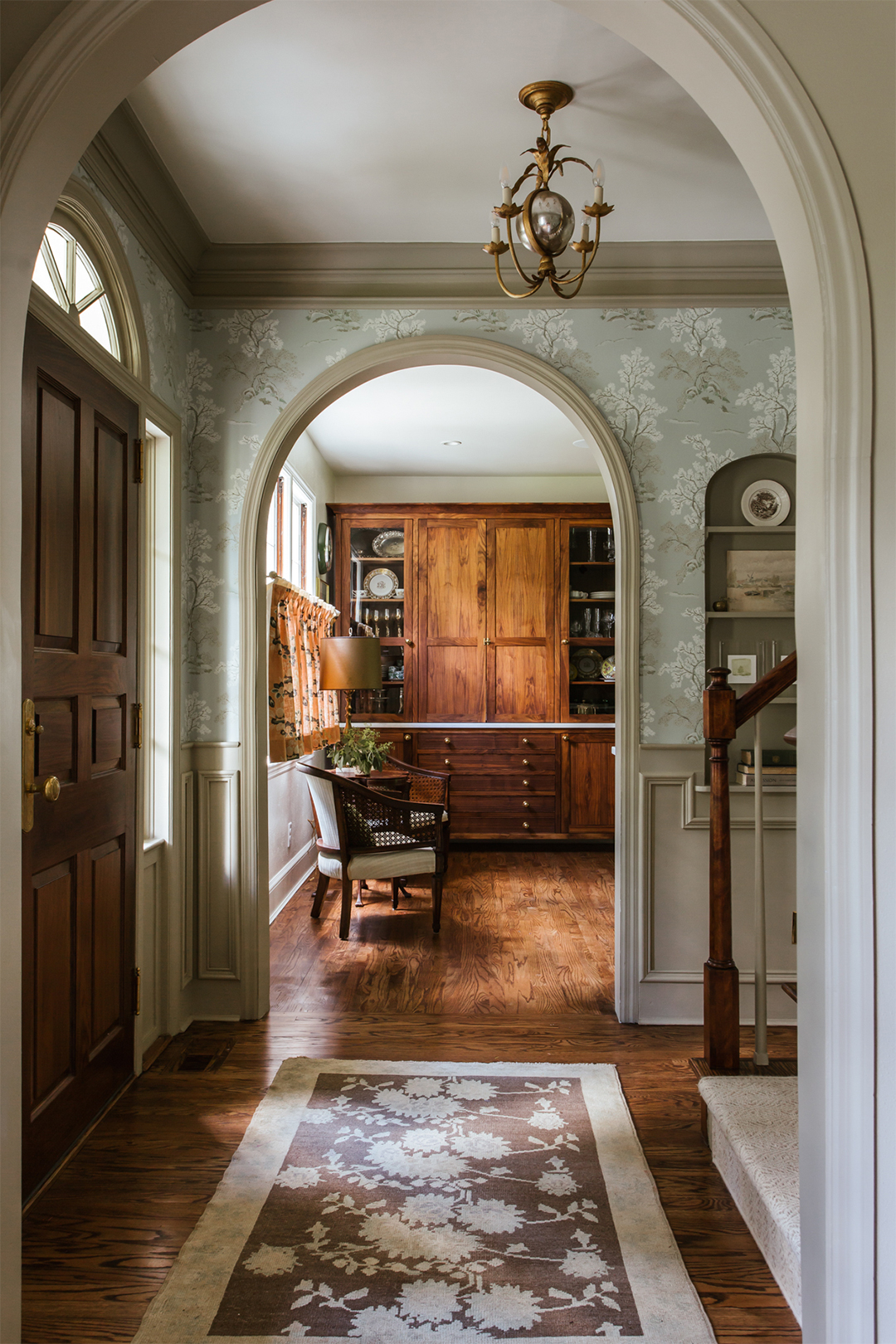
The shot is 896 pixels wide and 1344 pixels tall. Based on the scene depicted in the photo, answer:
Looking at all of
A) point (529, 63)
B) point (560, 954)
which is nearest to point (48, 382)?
point (529, 63)

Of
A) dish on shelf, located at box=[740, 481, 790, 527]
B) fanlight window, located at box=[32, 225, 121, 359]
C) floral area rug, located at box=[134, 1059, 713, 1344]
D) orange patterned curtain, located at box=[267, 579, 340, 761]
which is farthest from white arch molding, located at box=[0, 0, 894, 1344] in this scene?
orange patterned curtain, located at box=[267, 579, 340, 761]

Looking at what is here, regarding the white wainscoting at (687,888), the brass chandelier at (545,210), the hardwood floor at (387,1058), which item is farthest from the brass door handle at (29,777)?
the white wainscoting at (687,888)

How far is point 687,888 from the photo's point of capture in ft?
10.8

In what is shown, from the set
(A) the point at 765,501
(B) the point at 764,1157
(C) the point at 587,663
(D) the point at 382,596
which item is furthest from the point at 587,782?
(B) the point at 764,1157

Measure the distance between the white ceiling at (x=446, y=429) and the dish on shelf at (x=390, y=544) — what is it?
52cm

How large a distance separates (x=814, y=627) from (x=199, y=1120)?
2.27 metres

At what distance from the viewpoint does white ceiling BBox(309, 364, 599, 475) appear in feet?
16.2

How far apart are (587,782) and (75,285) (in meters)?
5.09

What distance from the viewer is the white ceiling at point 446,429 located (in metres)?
4.94

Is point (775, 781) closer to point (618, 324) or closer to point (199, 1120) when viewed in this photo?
point (618, 324)

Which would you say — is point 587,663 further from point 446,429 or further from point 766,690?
point 766,690

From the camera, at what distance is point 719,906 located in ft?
7.82

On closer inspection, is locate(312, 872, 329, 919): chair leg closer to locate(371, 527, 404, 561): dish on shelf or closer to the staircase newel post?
the staircase newel post

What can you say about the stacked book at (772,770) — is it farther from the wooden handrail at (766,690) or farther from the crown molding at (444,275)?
the crown molding at (444,275)
